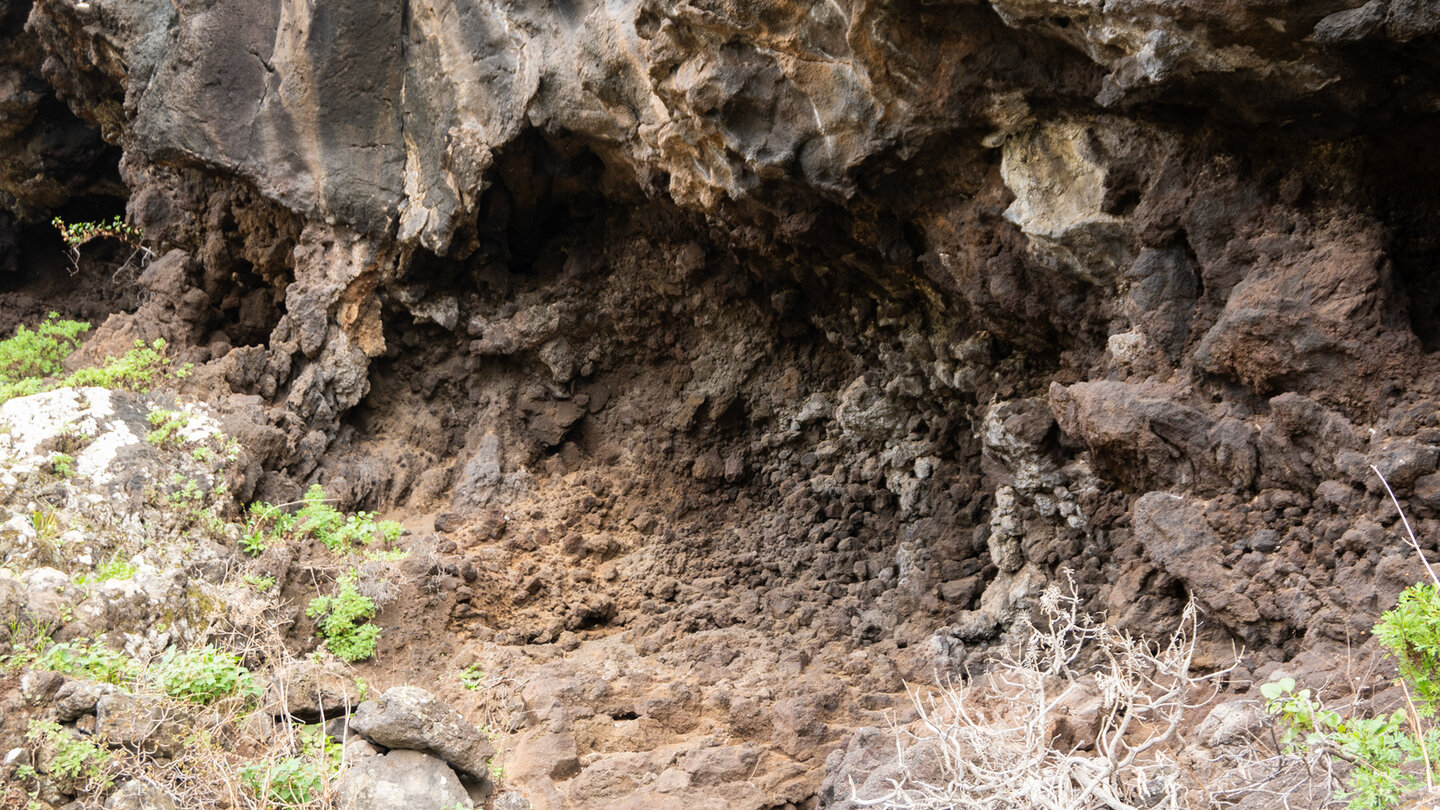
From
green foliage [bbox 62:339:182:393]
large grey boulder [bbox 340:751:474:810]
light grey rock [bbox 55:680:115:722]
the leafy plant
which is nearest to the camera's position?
the leafy plant

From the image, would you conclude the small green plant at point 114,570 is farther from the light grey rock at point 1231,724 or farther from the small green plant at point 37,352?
the light grey rock at point 1231,724

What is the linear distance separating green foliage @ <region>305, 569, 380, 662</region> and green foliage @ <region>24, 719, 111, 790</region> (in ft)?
6.57

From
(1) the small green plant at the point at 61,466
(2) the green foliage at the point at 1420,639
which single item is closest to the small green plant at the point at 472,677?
(1) the small green plant at the point at 61,466

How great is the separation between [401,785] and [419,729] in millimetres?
251

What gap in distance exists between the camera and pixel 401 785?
4496 mm

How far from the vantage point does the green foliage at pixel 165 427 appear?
22.1 feet

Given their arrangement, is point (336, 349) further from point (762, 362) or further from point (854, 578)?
point (854, 578)

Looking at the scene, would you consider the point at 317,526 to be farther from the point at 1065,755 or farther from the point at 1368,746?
the point at 1368,746

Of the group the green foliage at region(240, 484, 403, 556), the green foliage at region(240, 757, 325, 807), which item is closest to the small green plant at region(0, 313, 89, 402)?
the green foliage at region(240, 484, 403, 556)

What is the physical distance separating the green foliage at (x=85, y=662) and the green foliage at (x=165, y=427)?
1.85 m

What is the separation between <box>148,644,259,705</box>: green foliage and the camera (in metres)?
4.97

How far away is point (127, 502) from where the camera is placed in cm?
625

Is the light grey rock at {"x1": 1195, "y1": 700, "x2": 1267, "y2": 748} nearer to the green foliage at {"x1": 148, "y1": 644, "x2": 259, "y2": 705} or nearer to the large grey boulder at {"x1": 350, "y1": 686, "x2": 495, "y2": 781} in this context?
the large grey boulder at {"x1": 350, "y1": 686, "x2": 495, "y2": 781}

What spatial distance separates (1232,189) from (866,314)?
10.4ft
